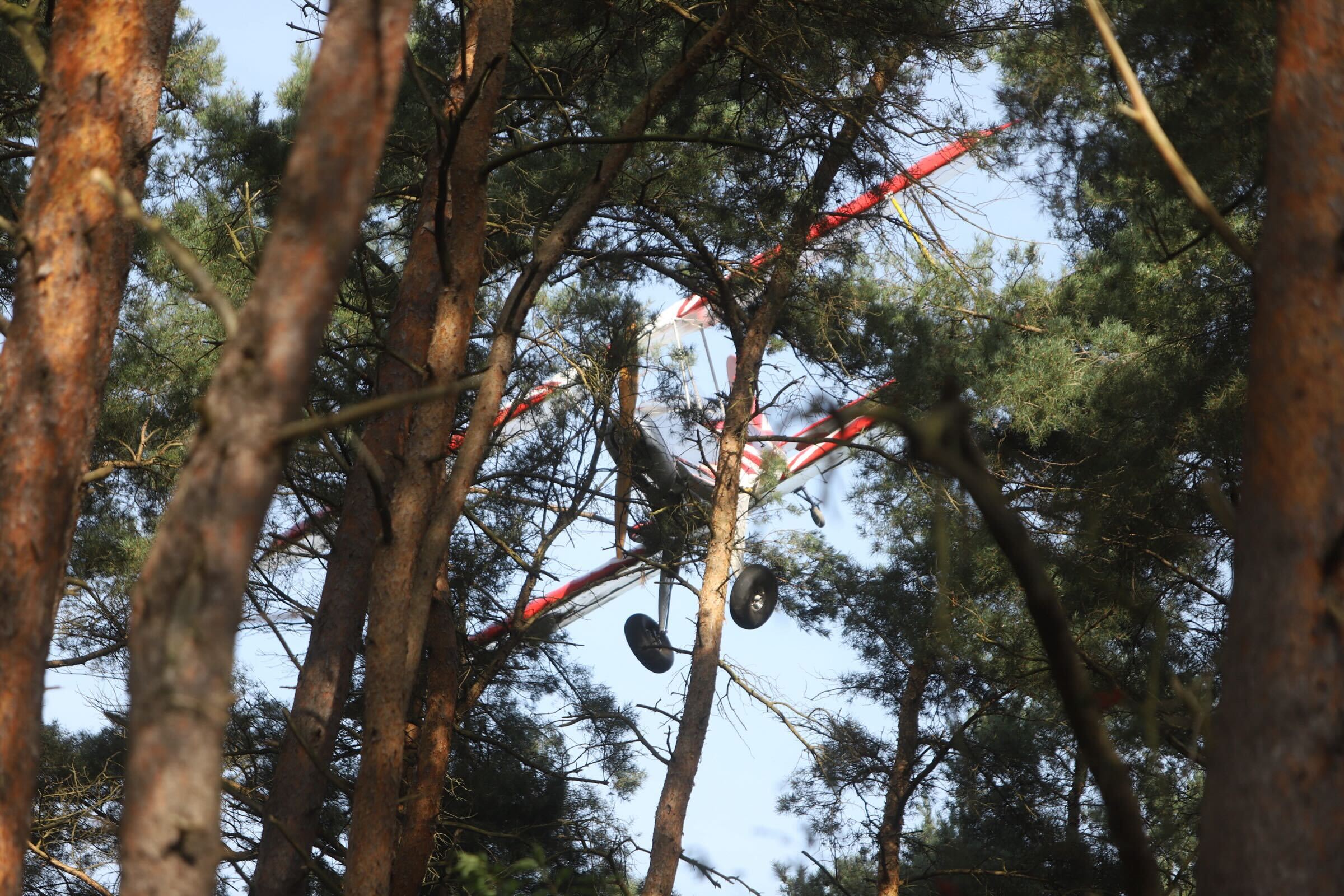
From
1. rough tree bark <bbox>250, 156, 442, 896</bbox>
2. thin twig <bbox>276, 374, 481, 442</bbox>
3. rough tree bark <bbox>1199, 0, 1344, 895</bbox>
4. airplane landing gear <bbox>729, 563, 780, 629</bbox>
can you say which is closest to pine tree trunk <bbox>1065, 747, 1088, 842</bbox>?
airplane landing gear <bbox>729, 563, 780, 629</bbox>

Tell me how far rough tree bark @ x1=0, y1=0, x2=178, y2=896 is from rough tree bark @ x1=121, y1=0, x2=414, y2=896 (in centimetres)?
206

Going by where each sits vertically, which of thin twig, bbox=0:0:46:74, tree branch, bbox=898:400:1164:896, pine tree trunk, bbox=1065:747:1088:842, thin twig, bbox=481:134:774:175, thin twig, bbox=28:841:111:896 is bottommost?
tree branch, bbox=898:400:1164:896

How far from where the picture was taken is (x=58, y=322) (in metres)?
3.69

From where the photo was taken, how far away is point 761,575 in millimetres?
11594

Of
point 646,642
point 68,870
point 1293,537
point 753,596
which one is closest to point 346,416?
point 1293,537

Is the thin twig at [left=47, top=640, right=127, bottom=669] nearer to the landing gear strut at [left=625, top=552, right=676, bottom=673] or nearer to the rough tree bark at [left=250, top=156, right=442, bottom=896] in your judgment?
the rough tree bark at [left=250, top=156, right=442, bottom=896]

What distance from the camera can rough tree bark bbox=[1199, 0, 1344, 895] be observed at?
5.77 ft

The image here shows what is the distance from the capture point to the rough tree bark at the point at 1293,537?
176 cm

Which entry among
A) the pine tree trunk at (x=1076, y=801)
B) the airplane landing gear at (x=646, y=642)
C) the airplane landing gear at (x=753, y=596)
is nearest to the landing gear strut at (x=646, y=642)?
the airplane landing gear at (x=646, y=642)

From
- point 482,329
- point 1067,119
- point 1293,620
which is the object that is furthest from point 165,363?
point 1293,620

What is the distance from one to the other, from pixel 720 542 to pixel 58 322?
23.3ft

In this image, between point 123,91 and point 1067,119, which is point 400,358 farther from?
point 1067,119

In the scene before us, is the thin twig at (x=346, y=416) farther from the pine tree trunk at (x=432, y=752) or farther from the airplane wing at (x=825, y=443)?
the pine tree trunk at (x=432, y=752)

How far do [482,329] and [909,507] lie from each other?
459cm
